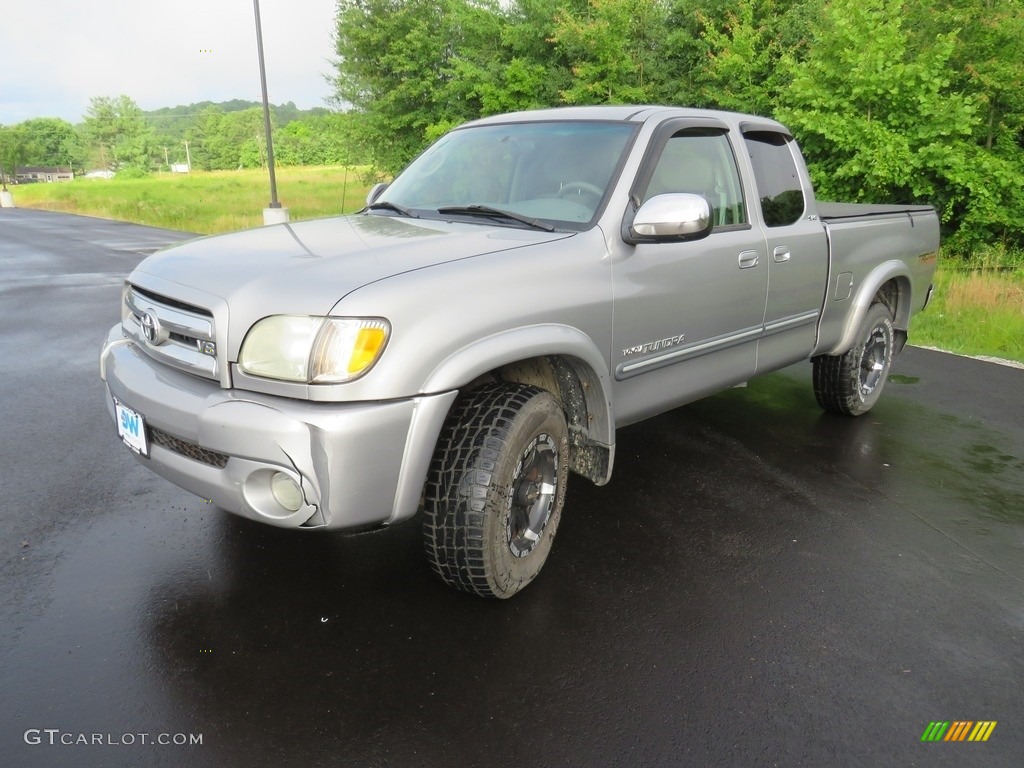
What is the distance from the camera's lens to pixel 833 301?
15.8 feet

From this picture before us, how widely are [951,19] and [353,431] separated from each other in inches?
512

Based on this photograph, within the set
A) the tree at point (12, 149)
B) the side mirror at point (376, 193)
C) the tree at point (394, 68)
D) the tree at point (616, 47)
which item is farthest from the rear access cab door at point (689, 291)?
the tree at point (12, 149)

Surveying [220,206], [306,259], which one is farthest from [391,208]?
[220,206]

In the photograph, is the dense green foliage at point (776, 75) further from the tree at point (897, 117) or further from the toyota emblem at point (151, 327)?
the toyota emblem at point (151, 327)

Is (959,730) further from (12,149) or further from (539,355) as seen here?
(12,149)

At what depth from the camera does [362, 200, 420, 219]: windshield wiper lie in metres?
3.82

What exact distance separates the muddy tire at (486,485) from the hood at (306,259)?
58 cm

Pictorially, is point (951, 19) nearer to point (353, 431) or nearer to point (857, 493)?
point (857, 493)

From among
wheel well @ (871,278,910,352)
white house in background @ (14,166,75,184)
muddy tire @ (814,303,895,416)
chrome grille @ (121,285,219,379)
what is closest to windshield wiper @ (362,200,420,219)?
chrome grille @ (121,285,219,379)

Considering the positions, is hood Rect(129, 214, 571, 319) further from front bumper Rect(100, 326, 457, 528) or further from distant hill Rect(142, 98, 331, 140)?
distant hill Rect(142, 98, 331, 140)

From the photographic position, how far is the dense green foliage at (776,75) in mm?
11641

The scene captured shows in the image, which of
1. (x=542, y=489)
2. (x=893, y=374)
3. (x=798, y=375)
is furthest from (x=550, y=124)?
(x=893, y=374)

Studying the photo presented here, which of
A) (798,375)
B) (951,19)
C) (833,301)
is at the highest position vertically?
(951,19)

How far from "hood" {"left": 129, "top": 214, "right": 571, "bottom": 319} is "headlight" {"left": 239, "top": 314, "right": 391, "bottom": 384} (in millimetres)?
52
